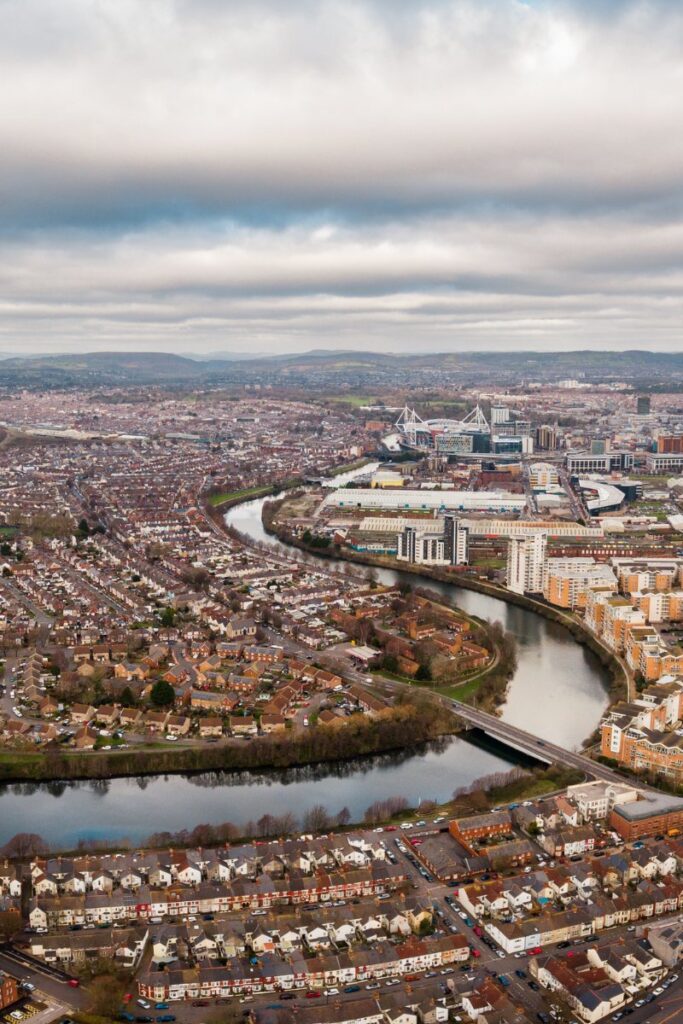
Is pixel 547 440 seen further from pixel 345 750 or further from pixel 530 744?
pixel 345 750

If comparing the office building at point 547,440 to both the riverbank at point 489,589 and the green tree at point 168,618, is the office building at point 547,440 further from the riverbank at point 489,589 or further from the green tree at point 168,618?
the green tree at point 168,618

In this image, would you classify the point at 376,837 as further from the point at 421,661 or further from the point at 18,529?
the point at 18,529

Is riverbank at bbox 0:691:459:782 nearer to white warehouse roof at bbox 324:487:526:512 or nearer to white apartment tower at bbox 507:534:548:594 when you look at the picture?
white apartment tower at bbox 507:534:548:594

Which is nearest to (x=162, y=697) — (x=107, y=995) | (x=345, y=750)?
(x=345, y=750)

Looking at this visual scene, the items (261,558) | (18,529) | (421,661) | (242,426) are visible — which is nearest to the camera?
(421,661)

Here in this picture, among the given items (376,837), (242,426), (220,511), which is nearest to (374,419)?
(242,426)
